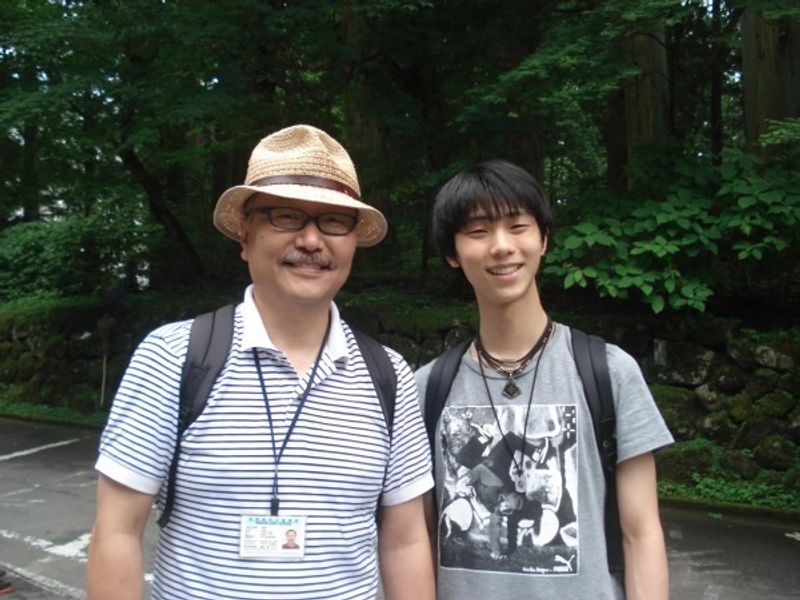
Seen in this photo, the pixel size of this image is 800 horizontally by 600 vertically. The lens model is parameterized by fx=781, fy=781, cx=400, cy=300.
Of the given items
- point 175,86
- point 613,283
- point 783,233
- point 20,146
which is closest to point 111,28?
point 175,86

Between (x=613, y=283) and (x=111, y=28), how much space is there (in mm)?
5370

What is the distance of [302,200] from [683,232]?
490 cm

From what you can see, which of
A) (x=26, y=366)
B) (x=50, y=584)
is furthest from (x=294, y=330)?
(x=26, y=366)

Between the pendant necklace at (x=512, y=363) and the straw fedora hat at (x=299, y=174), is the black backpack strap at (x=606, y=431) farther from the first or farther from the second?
the straw fedora hat at (x=299, y=174)

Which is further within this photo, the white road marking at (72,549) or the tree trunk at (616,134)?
the tree trunk at (616,134)

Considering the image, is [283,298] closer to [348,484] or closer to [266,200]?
[266,200]

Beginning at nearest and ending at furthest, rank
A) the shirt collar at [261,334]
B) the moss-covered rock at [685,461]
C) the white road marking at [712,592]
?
the shirt collar at [261,334] → the white road marking at [712,592] → the moss-covered rock at [685,461]

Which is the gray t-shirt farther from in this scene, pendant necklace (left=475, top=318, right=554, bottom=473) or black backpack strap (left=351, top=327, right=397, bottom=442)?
black backpack strap (left=351, top=327, right=397, bottom=442)

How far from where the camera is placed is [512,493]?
181cm

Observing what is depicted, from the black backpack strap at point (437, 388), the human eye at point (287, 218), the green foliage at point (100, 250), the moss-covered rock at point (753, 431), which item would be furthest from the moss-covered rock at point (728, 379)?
the green foliage at point (100, 250)

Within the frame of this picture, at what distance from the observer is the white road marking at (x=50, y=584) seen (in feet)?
14.8

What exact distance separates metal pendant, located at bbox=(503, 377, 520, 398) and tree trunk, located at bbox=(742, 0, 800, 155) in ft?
23.5

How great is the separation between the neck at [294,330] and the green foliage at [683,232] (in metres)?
4.38

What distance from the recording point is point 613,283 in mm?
6004
